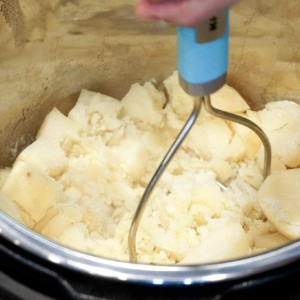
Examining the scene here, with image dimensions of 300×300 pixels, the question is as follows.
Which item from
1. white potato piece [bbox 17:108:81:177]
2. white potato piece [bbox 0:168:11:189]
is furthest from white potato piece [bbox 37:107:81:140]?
white potato piece [bbox 0:168:11:189]

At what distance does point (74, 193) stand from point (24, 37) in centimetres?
34

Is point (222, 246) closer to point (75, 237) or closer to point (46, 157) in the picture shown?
point (75, 237)

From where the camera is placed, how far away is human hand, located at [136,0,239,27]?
0.44 meters

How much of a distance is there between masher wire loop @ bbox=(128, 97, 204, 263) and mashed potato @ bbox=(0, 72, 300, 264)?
43mm

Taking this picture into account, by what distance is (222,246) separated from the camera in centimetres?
66

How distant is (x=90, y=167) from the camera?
893 millimetres

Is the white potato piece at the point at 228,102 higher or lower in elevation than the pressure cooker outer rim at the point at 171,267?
lower

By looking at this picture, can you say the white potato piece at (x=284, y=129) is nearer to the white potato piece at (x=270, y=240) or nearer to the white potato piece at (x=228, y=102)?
the white potato piece at (x=228, y=102)

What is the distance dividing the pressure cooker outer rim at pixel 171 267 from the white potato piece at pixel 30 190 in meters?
0.29

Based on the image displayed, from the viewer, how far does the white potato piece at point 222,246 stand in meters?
0.65

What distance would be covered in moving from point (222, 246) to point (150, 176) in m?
0.29

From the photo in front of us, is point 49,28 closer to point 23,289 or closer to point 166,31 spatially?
point 166,31

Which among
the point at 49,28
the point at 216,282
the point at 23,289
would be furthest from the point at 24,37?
the point at 216,282

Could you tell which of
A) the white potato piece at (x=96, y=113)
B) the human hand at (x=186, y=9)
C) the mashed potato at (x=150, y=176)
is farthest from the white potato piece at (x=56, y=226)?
the human hand at (x=186, y=9)
